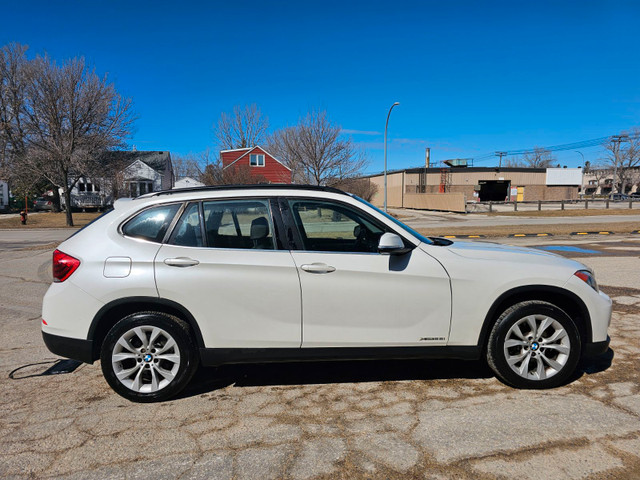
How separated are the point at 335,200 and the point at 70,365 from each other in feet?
10.4

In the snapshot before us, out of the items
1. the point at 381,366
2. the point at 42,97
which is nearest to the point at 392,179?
the point at 42,97

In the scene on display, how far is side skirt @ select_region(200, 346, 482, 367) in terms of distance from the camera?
3234 millimetres

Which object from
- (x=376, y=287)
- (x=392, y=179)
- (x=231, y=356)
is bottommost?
(x=231, y=356)

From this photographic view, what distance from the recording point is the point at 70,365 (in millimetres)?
4098

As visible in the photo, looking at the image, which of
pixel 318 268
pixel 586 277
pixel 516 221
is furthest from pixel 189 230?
pixel 516 221

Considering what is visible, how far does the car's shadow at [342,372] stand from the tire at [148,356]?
0.93 ft

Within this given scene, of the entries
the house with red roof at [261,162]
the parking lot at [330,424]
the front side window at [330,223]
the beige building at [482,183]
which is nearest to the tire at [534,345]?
the parking lot at [330,424]

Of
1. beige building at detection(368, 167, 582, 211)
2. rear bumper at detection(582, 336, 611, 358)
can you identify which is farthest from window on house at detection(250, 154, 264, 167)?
rear bumper at detection(582, 336, 611, 358)

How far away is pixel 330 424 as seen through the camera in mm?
2934

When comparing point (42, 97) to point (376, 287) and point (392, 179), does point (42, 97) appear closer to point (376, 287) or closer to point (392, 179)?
point (376, 287)

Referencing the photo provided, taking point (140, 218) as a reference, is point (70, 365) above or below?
below

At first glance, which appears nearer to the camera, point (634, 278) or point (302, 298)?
point (302, 298)

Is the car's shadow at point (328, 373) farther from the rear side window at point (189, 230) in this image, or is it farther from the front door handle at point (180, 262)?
the rear side window at point (189, 230)

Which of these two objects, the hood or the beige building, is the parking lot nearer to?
the hood
